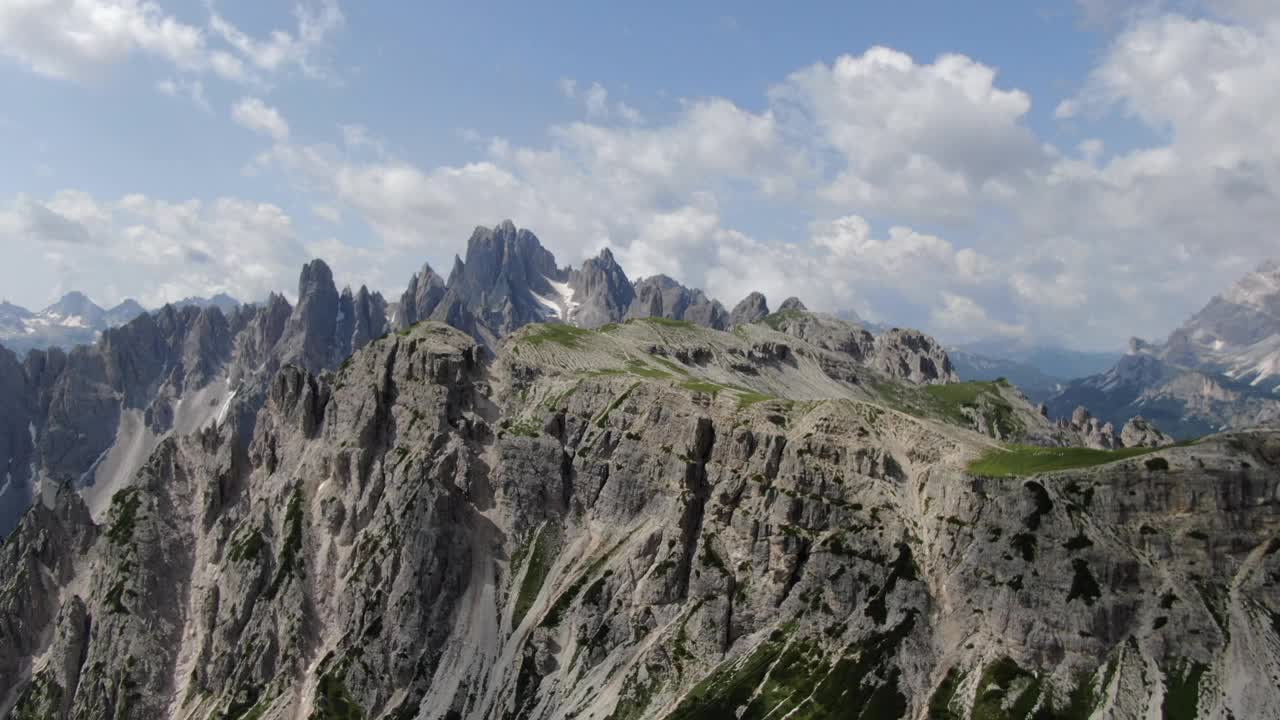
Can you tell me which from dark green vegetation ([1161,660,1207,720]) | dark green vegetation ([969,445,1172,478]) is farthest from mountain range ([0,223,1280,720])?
dark green vegetation ([969,445,1172,478])

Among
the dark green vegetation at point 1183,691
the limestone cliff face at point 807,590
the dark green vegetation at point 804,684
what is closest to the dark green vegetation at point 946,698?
the limestone cliff face at point 807,590

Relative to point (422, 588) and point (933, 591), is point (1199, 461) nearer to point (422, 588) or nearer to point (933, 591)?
point (933, 591)

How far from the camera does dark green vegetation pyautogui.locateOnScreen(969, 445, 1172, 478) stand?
146250mm

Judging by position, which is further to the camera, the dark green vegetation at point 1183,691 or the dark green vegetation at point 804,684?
the dark green vegetation at point 804,684

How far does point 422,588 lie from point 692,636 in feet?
219

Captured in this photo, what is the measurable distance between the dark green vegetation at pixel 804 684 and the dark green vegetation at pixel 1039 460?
32130mm

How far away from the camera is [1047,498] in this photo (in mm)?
142125

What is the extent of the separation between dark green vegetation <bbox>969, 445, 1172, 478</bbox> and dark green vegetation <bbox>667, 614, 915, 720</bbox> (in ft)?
105

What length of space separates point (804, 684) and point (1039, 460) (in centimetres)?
6158

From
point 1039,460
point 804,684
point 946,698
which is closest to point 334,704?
point 804,684

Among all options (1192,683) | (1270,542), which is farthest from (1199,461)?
(1192,683)

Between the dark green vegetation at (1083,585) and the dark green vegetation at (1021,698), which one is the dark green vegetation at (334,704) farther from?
the dark green vegetation at (1083,585)

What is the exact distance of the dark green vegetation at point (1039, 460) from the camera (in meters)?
146

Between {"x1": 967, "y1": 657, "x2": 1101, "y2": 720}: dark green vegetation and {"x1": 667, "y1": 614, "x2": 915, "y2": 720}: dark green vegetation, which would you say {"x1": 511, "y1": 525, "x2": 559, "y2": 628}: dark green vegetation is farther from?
{"x1": 967, "y1": 657, "x2": 1101, "y2": 720}: dark green vegetation
